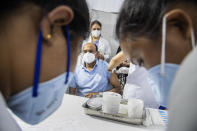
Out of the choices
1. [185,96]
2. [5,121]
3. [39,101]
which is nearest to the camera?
[185,96]

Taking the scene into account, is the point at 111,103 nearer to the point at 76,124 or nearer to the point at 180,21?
the point at 76,124

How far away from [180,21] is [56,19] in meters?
0.36

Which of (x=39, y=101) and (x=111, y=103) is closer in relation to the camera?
(x=39, y=101)

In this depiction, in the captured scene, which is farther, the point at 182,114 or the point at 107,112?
the point at 107,112

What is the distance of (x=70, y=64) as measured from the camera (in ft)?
1.92

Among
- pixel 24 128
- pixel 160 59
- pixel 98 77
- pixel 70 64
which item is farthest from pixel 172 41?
pixel 98 77

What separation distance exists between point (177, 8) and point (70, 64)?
1.26ft

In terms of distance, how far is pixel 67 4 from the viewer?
0.50 metres

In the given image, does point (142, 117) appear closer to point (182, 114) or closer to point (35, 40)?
point (182, 114)

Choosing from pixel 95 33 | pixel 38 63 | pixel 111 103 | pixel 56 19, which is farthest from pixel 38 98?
pixel 95 33

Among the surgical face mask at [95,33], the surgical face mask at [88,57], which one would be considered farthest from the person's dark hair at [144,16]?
the surgical face mask at [95,33]

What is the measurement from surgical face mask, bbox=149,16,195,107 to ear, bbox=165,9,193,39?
17mm

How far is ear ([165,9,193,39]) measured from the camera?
1.57 ft

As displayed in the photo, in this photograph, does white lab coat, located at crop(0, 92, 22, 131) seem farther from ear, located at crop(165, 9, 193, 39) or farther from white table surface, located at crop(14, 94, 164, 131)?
ear, located at crop(165, 9, 193, 39)
